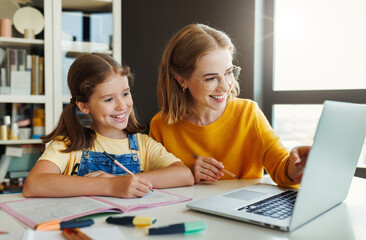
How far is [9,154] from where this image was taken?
2.61 m

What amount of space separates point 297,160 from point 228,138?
0.48m

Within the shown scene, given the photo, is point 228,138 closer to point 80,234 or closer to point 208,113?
point 208,113

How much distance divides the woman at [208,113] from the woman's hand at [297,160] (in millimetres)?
182

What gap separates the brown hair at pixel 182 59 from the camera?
1.40m

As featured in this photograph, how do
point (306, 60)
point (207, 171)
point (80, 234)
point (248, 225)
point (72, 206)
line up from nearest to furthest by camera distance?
point (80, 234)
point (248, 225)
point (72, 206)
point (207, 171)
point (306, 60)

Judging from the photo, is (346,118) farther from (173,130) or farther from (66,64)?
(66,64)

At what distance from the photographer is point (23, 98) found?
2.59 m

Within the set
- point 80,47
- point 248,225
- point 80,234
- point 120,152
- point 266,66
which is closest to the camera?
Result: point 80,234

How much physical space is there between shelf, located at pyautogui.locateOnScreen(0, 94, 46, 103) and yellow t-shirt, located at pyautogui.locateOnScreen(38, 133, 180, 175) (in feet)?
4.79

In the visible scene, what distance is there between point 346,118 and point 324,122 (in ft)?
0.41

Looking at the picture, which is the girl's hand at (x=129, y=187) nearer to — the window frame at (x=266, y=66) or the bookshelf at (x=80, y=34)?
the window frame at (x=266, y=66)

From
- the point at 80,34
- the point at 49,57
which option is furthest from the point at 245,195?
the point at 80,34

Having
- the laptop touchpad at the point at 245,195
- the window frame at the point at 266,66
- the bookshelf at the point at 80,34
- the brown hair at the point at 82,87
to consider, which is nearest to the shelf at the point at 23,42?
the bookshelf at the point at 80,34

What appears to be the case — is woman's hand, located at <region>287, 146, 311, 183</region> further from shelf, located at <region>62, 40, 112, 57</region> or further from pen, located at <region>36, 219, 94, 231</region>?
shelf, located at <region>62, 40, 112, 57</region>
